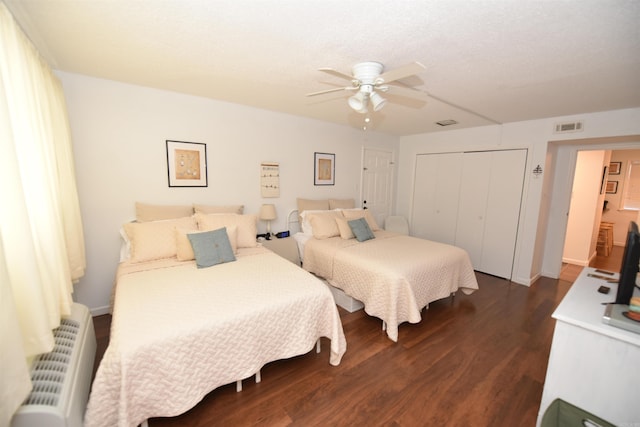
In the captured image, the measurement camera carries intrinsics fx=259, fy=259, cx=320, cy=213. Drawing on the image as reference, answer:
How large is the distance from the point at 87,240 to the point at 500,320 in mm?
4362

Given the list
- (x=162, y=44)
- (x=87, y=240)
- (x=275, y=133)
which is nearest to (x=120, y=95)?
(x=162, y=44)

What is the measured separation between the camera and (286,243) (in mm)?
3479

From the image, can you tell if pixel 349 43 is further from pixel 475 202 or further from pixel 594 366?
pixel 475 202

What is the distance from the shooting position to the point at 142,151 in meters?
2.76

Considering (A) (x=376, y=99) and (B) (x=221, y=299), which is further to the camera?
(A) (x=376, y=99)

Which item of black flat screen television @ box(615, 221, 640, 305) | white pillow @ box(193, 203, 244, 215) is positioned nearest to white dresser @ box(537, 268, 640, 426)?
black flat screen television @ box(615, 221, 640, 305)

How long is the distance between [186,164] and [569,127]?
4.74 metres

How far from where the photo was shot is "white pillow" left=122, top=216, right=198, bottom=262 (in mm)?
2387

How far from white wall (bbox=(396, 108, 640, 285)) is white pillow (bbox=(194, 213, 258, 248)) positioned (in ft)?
12.0

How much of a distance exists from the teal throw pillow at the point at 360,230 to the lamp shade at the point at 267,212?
104 cm

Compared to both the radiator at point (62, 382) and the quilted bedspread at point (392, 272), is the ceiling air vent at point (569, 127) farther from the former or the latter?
the radiator at point (62, 382)

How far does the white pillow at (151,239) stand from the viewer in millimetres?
2387

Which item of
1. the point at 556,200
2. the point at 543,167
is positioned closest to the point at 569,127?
the point at 543,167

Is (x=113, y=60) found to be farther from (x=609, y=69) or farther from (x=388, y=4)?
(x=609, y=69)
